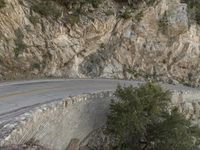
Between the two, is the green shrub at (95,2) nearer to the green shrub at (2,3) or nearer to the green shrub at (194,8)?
the green shrub at (2,3)

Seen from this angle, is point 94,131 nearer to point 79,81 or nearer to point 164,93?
point 164,93

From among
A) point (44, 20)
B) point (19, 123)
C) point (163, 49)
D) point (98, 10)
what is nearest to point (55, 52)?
point (44, 20)

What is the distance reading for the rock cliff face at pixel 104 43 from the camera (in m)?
33.2

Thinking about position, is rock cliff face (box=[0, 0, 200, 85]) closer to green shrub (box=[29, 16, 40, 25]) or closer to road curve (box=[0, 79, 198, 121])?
green shrub (box=[29, 16, 40, 25])

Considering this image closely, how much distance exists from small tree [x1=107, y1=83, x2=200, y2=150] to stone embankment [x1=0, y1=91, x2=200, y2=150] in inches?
47.9

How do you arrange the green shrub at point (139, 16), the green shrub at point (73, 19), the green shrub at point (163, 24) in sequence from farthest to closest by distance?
1. the green shrub at point (163, 24)
2. the green shrub at point (139, 16)
3. the green shrub at point (73, 19)

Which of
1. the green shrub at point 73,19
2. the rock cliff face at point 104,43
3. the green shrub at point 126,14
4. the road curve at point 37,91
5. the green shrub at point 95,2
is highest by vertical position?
the green shrub at point 95,2

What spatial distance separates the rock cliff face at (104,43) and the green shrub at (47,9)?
1.56 ft

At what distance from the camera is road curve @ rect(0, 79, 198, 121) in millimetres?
23406

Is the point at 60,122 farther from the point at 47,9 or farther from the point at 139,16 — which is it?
the point at 139,16

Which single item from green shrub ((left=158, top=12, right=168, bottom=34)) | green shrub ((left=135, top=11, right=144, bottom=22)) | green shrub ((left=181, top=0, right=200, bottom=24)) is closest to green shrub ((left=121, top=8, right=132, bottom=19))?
green shrub ((left=135, top=11, right=144, bottom=22))

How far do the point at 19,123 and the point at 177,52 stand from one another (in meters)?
30.4

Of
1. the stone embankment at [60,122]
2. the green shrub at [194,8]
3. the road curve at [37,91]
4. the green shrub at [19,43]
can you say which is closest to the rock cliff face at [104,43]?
the green shrub at [19,43]

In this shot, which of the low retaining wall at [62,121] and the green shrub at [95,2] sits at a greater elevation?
the green shrub at [95,2]
